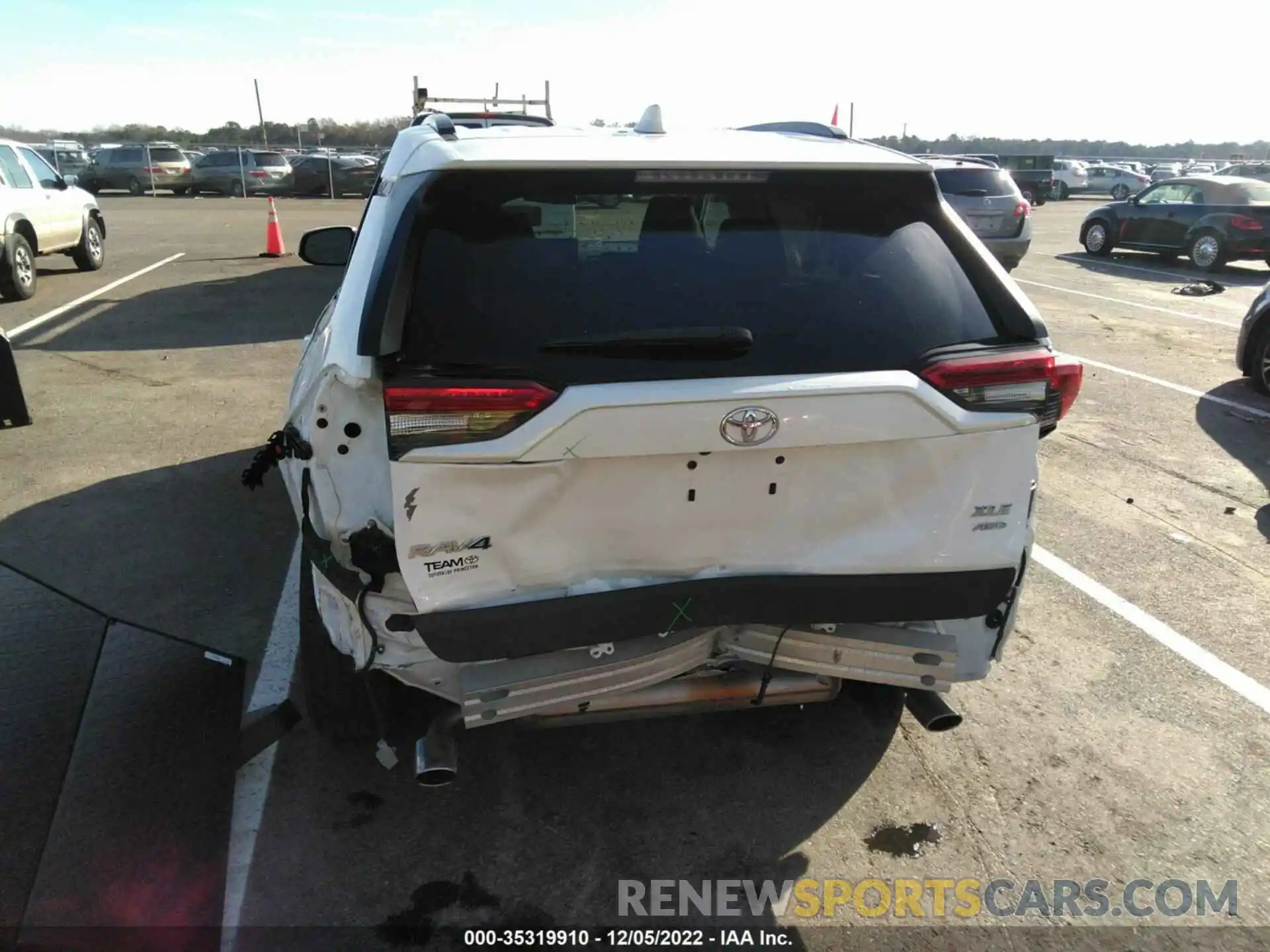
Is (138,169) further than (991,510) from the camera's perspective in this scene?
Yes

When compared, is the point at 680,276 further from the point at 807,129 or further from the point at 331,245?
the point at 331,245

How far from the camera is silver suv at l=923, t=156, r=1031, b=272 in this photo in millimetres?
13602

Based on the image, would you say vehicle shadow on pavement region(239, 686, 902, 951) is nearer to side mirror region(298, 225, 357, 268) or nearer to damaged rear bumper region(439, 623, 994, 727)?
damaged rear bumper region(439, 623, 994, 727)

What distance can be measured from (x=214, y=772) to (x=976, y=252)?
2916mm

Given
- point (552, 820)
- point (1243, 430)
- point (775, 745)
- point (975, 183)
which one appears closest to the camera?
point (552, 820)

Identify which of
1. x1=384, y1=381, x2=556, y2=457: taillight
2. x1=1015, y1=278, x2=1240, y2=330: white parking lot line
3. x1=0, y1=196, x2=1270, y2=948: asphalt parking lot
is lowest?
x1=1015, y1=278, x2=1240, y2=330: white parking lot line

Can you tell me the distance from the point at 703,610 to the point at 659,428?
0.55m

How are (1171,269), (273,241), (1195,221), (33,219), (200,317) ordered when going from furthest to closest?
(1171,269)
(1195,221)
(273,241)
(33,219)
(200,317)

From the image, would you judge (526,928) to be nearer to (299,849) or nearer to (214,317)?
(299,849)

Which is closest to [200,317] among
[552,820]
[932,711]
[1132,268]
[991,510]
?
[552,820]

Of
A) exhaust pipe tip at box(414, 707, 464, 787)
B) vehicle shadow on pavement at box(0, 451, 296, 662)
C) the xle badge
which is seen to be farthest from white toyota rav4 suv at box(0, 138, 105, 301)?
the xle badge

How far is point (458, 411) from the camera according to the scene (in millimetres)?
2193

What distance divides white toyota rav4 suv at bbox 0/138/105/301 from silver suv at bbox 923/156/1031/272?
484 inches

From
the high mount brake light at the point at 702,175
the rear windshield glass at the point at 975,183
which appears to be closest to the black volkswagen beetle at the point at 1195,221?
the rear windshield glass at the point at 975,183
